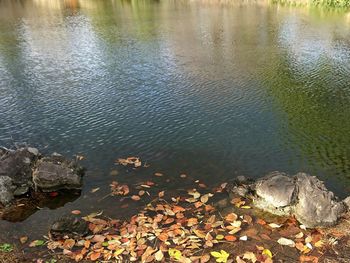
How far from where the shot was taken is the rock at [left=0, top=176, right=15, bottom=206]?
1661 cm

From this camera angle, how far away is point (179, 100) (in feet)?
98.7

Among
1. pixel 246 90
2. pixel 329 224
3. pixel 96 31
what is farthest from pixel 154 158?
pixel 96 31

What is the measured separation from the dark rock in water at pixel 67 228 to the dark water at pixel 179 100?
119 centimetres

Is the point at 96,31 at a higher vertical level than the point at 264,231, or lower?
higher

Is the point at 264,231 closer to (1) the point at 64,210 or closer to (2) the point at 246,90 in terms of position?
(1) the point at 64,210

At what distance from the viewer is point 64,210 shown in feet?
54.6

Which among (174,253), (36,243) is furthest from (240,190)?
(36,243)

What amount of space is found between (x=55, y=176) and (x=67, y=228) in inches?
171

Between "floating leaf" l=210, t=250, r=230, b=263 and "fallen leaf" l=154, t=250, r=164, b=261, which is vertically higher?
"fallen leaf" l=154, t=250, r=164, b=261

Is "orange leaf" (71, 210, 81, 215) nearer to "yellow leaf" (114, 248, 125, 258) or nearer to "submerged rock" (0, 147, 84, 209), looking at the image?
"submerged rock" (0, 147, 84, 209)

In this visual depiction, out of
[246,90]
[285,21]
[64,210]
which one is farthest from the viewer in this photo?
[285,21]

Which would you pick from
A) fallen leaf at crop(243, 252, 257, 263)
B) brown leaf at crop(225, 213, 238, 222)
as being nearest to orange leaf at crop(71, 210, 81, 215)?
brown leaf at crop(225, 213, 238, 222)

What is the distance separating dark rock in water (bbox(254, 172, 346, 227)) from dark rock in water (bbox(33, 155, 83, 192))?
28.9 feet

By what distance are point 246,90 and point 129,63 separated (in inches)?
572
